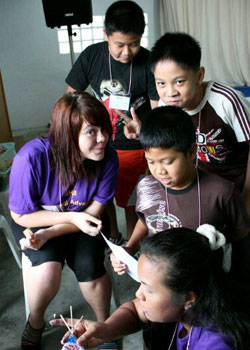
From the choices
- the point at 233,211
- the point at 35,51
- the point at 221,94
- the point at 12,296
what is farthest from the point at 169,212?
the point at 35,51

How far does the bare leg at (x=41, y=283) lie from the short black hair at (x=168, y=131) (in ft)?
2.17

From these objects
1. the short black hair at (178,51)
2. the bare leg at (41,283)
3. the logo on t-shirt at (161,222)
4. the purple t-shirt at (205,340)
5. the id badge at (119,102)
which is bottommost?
the bare leg at (41,283)

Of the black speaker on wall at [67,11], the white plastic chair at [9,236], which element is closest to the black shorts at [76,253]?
the white plastic chair at [9,236]

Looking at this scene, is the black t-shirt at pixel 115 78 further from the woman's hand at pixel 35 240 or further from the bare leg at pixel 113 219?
the woman's hand at pixel 35 240

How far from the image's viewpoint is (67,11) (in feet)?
10.2

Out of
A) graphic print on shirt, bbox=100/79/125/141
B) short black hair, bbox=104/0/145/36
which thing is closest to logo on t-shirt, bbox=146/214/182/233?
graphic print on shirt, bbox=100/79/125/141

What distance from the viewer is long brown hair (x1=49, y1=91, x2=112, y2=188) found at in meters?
1.28

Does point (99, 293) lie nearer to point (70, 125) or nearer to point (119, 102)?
point (70, 125)

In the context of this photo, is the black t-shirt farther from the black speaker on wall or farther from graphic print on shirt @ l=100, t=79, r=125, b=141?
the black speaker on wall

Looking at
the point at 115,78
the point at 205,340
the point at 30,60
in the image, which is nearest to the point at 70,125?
the point at 115,78

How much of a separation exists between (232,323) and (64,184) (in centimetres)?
83

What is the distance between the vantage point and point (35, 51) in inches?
172

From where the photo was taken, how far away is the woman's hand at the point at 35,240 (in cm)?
132

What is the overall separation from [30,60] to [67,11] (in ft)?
4.79
